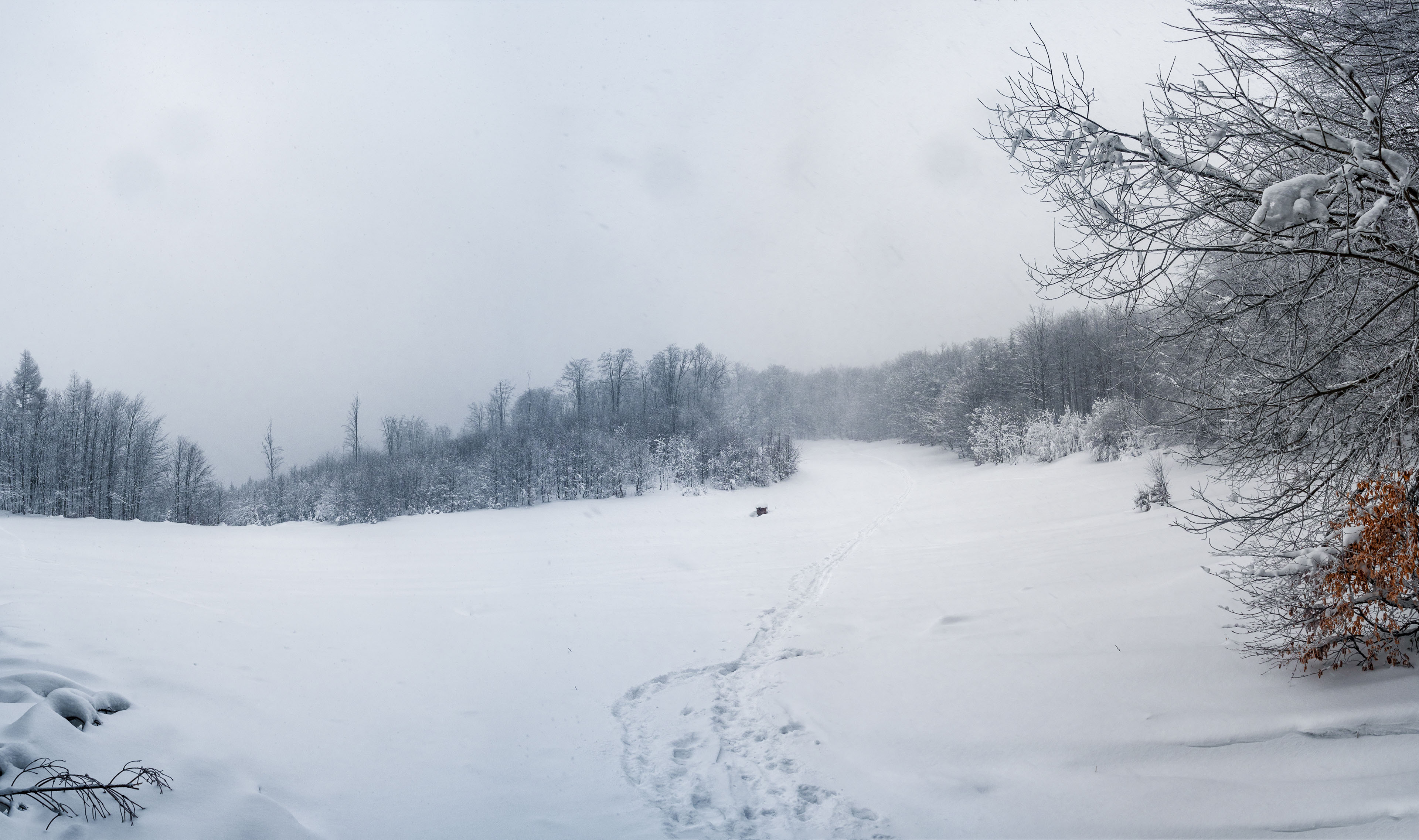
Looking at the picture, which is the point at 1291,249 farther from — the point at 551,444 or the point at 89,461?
the point at 89,461

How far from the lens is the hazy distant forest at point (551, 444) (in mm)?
27641

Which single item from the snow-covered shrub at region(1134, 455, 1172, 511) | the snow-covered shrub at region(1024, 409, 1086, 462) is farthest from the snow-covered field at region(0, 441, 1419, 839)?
the snow-covered shrub at region(1024, 409, 1086, 462)

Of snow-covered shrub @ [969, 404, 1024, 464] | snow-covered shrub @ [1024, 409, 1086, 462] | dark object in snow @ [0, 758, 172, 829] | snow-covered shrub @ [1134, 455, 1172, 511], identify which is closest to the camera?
dark object in snow @ [0, 758, 172, 829]

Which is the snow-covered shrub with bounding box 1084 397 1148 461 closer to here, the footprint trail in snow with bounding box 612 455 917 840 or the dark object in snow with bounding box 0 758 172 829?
the footprint trail in snow with bounding box 612 455 917 840

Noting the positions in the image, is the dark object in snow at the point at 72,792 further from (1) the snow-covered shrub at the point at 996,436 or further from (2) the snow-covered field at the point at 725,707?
(1) the snow-covered shrub at the point at 996,436

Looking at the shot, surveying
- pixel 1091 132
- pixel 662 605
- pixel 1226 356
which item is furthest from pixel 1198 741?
pixel 662 605

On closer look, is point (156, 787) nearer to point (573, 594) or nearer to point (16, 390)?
point (573, 594)

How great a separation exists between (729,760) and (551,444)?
32.4 m

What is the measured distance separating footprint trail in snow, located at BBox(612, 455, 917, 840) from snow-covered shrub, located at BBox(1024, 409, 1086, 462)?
28.6 m

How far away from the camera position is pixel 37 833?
8.22 ft

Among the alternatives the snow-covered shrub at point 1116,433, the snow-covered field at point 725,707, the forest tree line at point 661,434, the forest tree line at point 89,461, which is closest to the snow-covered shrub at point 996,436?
the forest tree line at point 661,434

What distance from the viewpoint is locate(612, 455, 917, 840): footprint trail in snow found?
140 inches

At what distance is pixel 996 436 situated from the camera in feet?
125

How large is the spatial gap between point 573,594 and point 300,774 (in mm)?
6576
